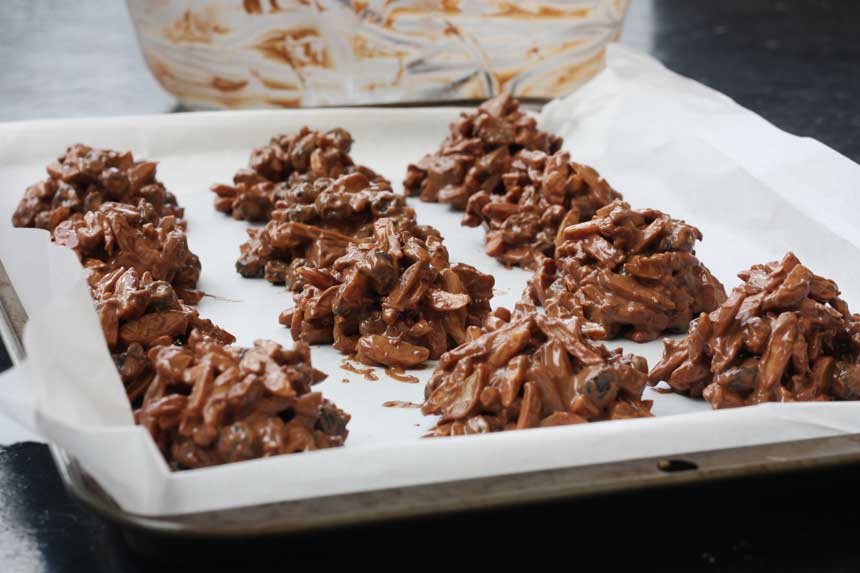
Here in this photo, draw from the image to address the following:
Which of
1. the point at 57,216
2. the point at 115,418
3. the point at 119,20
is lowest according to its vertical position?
the point at 119,20

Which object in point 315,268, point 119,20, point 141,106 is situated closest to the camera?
point 315,268

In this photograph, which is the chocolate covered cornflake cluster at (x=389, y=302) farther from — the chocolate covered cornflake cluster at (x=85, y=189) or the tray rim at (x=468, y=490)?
the tray rim at (x=468, y=490)

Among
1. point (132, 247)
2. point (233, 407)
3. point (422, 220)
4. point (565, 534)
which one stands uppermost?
point (233, 407)

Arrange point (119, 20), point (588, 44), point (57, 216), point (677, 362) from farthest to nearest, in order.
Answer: point (119, 20)
point (588, 44)
point (57, 216)
point (677, 362)

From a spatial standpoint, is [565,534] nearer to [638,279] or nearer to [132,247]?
[638,279]

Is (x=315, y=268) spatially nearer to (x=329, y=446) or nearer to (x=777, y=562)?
(x=329, y=446)

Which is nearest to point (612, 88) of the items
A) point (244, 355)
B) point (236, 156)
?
point (236, 156)

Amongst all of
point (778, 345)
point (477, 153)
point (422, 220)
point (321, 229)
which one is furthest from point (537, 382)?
point (477, 153)
